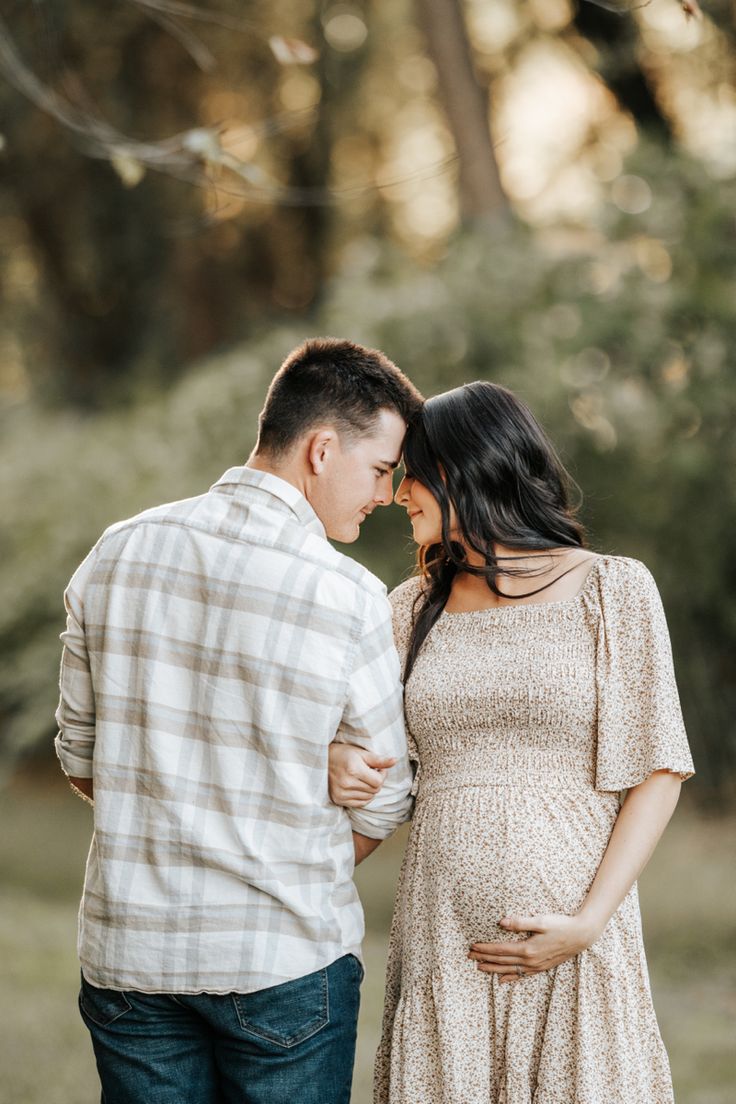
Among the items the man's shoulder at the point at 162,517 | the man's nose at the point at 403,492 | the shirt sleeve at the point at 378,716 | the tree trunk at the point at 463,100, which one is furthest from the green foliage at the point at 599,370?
the man's shoulder at the point at 162,517

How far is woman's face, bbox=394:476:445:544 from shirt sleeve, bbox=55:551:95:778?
2.30 ft

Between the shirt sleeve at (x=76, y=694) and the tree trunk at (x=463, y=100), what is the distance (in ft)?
23.6

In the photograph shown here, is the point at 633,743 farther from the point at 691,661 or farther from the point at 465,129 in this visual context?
the point at 465,129

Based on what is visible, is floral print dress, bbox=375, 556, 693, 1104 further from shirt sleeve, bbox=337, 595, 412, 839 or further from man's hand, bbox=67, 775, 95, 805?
man's hand, bbox=67, 775, 95, 805

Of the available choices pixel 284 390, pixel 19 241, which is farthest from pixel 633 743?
pixel 19 241

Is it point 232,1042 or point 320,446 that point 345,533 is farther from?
point 232,1042

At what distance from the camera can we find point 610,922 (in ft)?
7.67

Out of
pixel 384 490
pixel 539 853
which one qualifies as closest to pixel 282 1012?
pixel 539 853

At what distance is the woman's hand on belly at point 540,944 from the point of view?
223 centimetres

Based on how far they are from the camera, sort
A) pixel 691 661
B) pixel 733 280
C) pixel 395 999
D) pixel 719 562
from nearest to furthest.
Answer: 1. pixel 395 999
2. pixel 733 280
3. pixel 719 562
4. pixel 691 661

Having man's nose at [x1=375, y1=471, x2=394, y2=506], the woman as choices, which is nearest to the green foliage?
the woman

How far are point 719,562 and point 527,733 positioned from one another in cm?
575

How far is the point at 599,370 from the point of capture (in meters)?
7.25

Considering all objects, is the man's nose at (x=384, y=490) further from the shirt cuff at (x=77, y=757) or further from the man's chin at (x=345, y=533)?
the shirt cuff at (x=77, y=757)
